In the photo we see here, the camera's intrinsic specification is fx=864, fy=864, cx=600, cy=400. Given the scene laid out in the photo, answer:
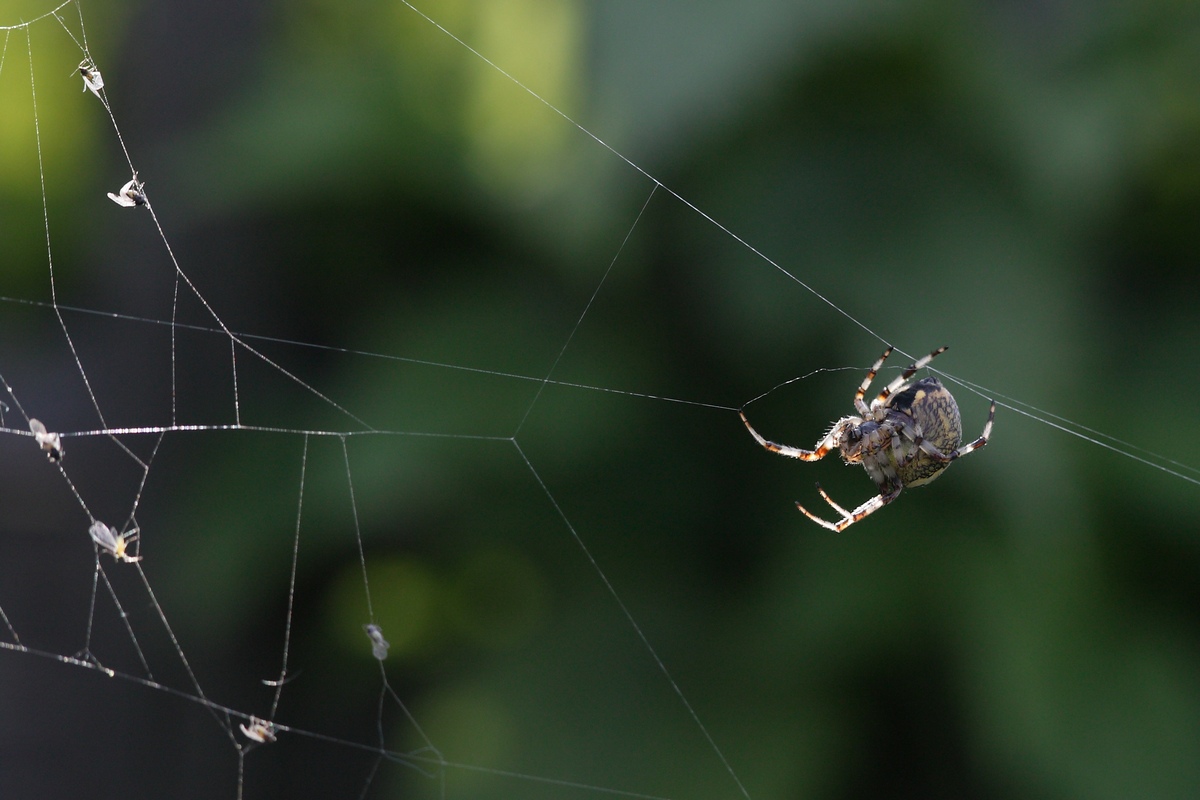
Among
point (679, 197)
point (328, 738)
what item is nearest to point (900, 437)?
point (679, 197)

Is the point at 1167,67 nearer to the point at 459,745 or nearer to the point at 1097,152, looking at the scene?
the point at 1097,152

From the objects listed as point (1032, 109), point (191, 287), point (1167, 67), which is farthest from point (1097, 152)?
point (191, 287)

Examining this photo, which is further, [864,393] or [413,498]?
[413,498]

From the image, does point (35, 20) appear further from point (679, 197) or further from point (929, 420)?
point (929, 420)

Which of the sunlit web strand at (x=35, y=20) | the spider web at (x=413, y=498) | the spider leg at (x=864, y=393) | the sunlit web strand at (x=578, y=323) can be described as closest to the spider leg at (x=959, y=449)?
the spider leg at (x=864, y=393)

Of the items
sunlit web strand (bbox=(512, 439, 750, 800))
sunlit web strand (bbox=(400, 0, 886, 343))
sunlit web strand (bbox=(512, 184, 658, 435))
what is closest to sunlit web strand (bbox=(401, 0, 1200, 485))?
sunlit web strand (bbox=(400, 0, 886, 343))
